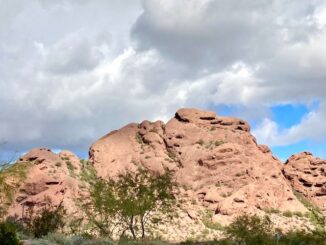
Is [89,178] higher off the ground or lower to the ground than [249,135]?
lower

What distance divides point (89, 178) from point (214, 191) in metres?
21.6

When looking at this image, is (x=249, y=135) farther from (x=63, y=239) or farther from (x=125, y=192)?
(x=63, y=239)

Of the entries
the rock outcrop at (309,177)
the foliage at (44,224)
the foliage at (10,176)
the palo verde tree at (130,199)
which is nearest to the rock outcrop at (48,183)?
the palo verde tree at (130,199)

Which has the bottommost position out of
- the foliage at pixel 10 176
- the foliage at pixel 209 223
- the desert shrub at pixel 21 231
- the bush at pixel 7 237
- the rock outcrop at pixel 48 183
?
the bush at pixel 7 237

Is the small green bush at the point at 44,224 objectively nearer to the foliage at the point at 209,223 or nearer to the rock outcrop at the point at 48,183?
the rock outcrop at the point at 48,183

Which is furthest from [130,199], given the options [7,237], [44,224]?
[7,237]

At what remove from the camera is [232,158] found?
291ft

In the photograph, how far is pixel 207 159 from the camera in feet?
297

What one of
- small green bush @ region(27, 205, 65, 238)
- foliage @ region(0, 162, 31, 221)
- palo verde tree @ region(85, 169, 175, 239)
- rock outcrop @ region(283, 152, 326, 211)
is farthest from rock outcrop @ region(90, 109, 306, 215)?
foliage @ region(0, 162, 31, 221)

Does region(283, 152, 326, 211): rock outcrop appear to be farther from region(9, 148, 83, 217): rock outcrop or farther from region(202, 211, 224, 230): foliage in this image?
region(9, 148, 83, 217): rock outcrop

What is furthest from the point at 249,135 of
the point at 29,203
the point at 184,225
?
the point at 29,203

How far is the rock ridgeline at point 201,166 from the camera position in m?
81.6

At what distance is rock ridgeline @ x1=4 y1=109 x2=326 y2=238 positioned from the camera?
8162 cm

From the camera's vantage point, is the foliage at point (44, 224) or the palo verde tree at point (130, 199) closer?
the foliage at point (44, 224)
